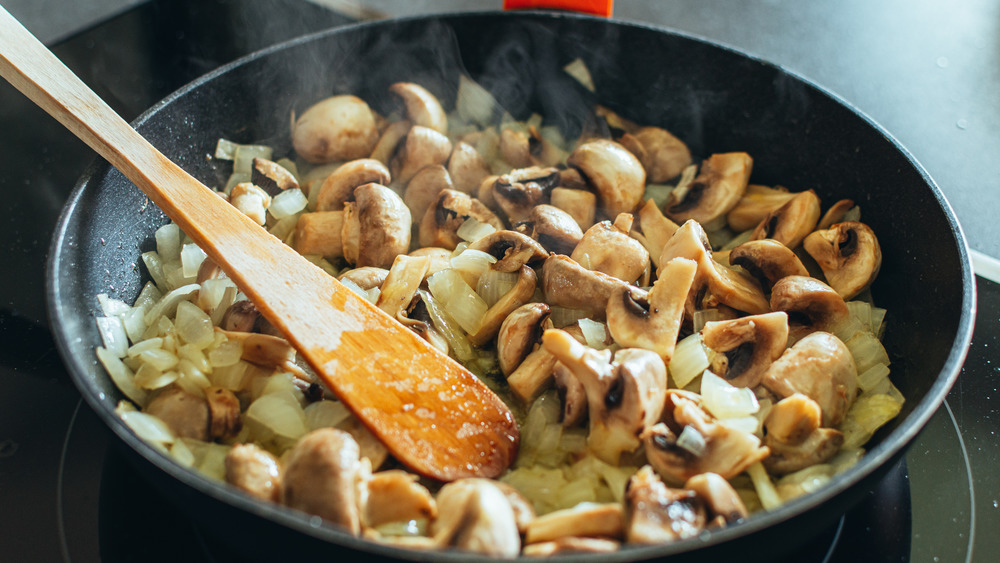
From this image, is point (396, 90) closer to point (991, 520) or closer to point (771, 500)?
point (771, 500)

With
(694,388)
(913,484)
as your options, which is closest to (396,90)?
(694,388)

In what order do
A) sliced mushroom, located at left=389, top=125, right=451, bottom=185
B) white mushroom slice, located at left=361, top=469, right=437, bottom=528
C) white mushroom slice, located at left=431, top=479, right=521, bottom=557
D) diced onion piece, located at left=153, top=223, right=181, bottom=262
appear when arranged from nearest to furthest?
white mushroom slice, located at left=431, top=479, right=521, bottom=557 < white mushroom slice, located at left=361, top=469, right=437, bottom=528 < diced onion piece, located at left=153, top=223, right=181, bottom=262 < sliced mushroom, located at left=389, top=125, right=451, bottom=185

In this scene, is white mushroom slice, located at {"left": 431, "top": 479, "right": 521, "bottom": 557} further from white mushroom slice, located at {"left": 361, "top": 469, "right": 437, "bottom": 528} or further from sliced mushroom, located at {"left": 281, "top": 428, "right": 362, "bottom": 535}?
sliced mushroom, located at {"left": 281, "top": 428, "right": 362, "bottom": 535}

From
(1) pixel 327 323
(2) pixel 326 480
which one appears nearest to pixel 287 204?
(1) pixel 327 323

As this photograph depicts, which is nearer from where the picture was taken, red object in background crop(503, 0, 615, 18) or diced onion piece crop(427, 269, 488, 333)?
diced onion piece crop(427, 269, 488, 333)

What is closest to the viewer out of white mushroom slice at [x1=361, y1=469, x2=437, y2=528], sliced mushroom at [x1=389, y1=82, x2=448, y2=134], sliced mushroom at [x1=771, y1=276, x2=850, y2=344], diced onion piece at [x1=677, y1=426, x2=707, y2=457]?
white mushroom slice at [x1=361, y1=469, x2=437, y2=528]

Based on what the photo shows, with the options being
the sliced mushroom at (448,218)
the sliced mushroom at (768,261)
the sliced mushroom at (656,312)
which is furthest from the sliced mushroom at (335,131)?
the sliced mushroom at (768,261)

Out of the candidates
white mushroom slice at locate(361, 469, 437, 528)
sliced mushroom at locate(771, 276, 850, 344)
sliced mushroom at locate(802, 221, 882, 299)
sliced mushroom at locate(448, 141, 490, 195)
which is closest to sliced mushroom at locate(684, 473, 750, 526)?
white mushroom slice at locate(361, 469, 437, 528)

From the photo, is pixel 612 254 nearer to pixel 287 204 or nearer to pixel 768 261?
pixel 768 261
